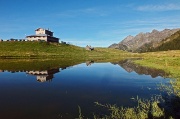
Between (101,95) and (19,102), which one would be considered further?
(101,95)

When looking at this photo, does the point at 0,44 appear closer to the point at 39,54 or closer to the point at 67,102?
the point at 39,54

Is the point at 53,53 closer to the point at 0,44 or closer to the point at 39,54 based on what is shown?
the point at 39,54

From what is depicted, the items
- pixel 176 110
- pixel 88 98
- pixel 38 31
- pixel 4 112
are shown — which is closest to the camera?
pixel 176 110

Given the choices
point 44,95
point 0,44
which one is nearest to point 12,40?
point 0,44

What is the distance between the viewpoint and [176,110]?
664 inches

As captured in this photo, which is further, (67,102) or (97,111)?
(67,102)

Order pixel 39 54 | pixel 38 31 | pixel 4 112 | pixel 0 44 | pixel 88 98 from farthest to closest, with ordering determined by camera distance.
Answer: pixel 38 31 < pixel 0 44 < pixel 39 54 < pixel 88 98 < pixel 4 112

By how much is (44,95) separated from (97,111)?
8.99 metres

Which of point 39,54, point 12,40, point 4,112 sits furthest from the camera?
point 12,40

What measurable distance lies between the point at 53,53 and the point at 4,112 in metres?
118

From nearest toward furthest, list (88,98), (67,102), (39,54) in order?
(67,102) → (88,98) → (39,54)

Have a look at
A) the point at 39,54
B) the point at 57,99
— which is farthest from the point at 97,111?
the point at 39,54

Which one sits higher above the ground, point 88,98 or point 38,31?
point 38,31

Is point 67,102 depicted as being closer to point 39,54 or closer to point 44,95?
point 44,95
